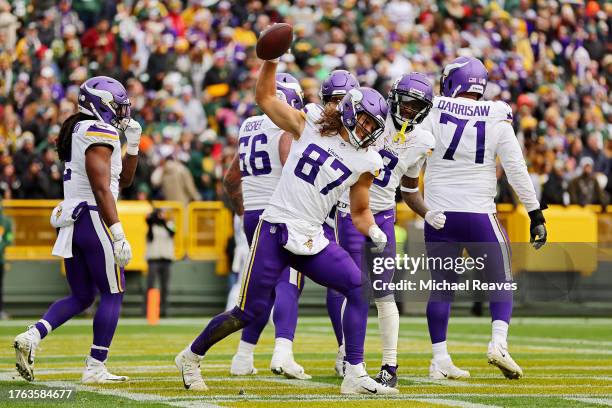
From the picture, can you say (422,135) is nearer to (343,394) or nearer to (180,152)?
(343,394)

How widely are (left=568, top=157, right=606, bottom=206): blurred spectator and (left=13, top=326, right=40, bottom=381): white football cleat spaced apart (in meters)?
12.7

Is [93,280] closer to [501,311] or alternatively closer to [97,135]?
[97,135]

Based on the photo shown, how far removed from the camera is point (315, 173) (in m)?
7.96

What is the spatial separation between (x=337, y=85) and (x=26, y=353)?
2816 mm

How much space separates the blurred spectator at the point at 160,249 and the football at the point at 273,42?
1089 centimetres

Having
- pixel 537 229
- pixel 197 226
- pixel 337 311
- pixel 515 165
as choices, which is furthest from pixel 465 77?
pixel 197 226

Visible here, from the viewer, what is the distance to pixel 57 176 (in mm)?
18312

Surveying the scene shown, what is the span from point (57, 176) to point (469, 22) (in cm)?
951

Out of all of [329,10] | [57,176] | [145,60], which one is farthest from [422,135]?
[329,10]

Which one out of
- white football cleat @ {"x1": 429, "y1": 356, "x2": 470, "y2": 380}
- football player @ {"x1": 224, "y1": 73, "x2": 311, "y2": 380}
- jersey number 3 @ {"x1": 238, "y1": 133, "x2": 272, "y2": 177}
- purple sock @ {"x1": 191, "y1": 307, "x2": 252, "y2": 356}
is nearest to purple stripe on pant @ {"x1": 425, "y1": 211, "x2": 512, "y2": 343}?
white football cleat @ {"x1": 429, "y1": 356, "x2": 470, "y2": 380}

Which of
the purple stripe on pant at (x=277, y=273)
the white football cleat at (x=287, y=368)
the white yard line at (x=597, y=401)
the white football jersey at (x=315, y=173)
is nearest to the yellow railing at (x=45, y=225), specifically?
the white football cleat at (x=287, y=368)

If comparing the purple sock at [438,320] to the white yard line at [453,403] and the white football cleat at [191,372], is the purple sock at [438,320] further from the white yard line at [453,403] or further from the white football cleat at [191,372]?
the white football cleat at [191,372]

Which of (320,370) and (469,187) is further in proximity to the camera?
(320,370)

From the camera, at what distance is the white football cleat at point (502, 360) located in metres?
9.03
